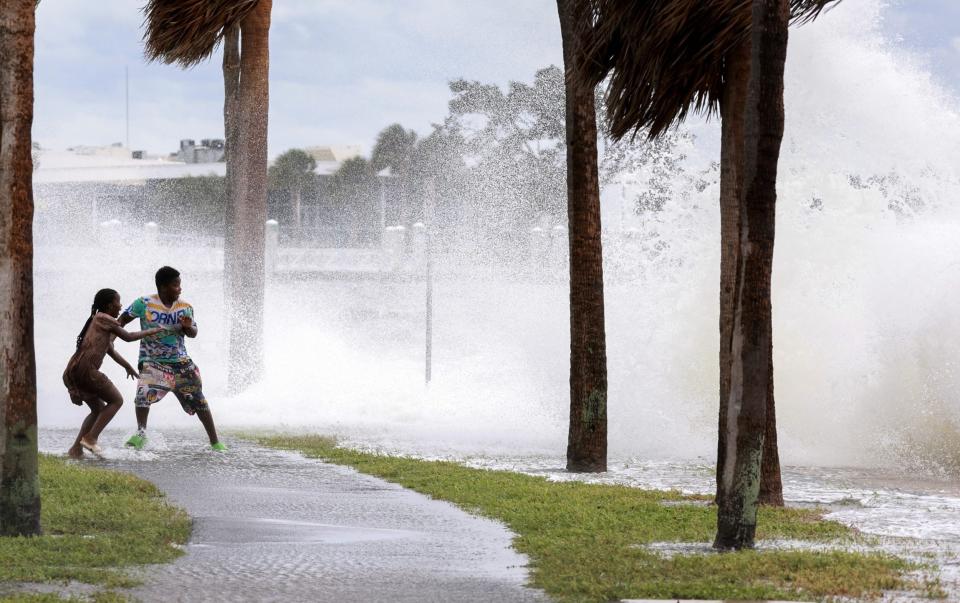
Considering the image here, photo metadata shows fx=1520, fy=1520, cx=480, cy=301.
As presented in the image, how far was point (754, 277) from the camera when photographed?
8.59 meters

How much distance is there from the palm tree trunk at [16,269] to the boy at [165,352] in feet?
14.4

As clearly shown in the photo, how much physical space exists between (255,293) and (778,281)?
755cm

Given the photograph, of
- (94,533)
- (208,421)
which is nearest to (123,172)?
(208,421)

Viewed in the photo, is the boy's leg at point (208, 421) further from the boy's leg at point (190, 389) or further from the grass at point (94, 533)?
the grass at point (94, 533)

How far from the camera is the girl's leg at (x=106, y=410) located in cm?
1302

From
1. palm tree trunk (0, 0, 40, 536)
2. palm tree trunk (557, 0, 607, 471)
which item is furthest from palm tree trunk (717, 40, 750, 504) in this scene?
palm tree trunk (0, 0, 40, 536)

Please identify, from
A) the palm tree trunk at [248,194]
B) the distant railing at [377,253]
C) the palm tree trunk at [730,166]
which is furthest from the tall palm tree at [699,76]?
the distant railing at [377,253]

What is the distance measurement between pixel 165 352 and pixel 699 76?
5248 mm

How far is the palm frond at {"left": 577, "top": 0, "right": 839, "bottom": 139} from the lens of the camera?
11.0 metres

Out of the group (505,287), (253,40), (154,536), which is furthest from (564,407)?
(505,287)

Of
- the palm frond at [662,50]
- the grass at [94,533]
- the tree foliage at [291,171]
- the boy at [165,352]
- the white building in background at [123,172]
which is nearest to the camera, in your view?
the grass at [94,533]

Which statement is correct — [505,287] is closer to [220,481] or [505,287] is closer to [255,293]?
[255,293]

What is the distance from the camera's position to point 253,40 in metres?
21.7

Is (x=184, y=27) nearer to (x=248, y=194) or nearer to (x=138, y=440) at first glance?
(x=248, y=194)
